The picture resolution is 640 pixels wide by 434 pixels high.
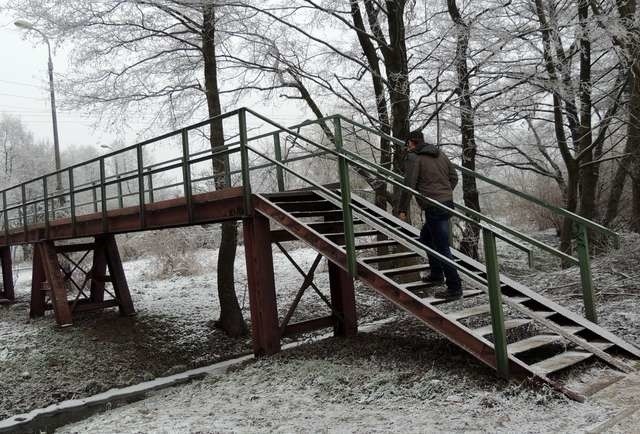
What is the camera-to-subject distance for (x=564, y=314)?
5625mm

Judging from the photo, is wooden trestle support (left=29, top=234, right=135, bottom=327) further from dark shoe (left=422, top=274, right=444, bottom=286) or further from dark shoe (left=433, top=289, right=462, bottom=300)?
dark shoe (left=433, top=289, right=462, bottom=300)

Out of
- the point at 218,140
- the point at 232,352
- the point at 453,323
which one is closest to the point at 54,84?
the point at 218,140

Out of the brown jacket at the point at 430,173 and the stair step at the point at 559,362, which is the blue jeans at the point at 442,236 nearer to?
the brown jacket at the point at 430,173

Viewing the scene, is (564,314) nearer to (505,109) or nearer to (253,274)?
(253,274)

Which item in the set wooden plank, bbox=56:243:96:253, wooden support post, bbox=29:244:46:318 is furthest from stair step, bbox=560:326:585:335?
wooden support post, bbox=29:244:46:318

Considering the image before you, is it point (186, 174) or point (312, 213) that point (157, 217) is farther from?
point (312, 213)

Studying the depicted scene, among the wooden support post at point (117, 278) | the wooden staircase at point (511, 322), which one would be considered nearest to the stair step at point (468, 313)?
the wooden staircase at point (511, 322)

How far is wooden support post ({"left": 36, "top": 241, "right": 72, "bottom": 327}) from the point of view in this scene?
1165 cm

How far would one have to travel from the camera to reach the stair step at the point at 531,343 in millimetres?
5035

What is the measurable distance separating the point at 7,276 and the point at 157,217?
9.63 meters

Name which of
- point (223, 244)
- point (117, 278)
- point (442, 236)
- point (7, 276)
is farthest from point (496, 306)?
point (7, 276)

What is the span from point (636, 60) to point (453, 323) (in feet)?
21.8

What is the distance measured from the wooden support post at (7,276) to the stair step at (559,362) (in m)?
15.8

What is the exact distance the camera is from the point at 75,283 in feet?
40.1
